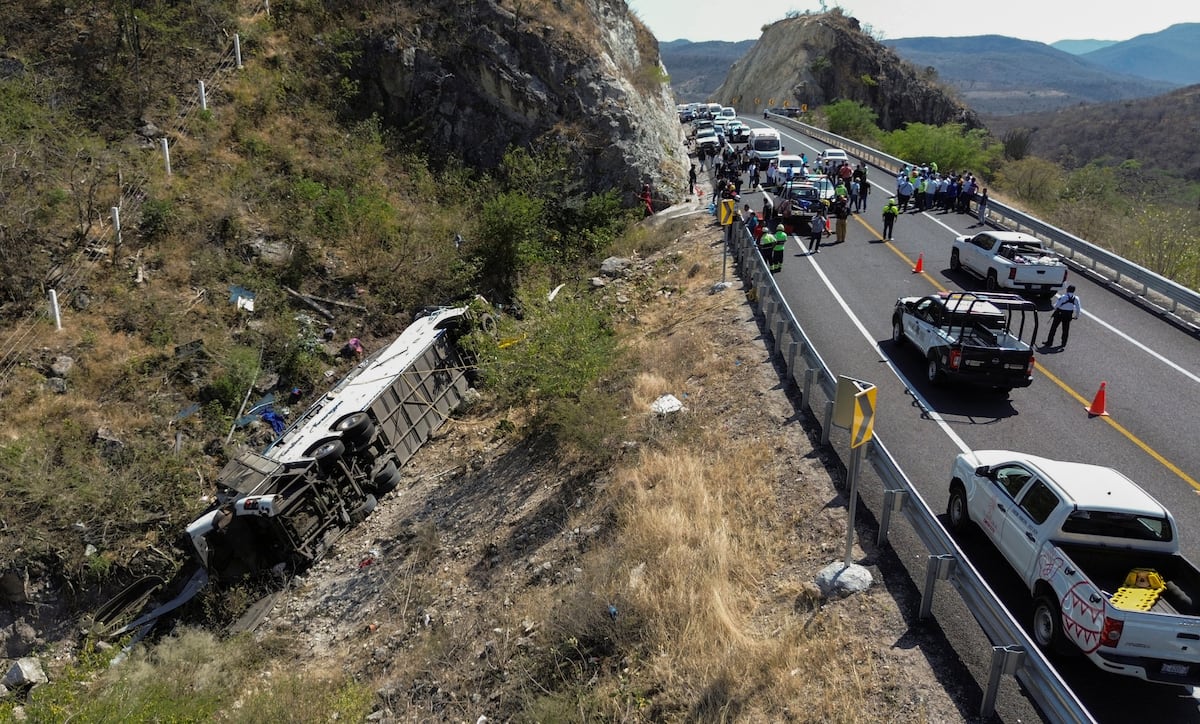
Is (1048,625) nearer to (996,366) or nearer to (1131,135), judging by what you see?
(996,366)

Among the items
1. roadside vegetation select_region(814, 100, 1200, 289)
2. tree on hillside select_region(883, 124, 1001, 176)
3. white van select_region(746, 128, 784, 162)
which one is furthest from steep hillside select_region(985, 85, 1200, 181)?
white van select_region(746, 128, 784, 162)

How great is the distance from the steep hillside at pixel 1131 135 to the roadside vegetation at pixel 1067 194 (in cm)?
5146

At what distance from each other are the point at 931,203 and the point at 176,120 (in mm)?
27777

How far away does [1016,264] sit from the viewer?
18094 mm

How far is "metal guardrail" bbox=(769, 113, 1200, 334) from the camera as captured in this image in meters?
16.8

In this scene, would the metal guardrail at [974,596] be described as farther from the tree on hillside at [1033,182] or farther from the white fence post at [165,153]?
the tree on hillside at [1033,182]

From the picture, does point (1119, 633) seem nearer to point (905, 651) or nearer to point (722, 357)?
point (905, 651)

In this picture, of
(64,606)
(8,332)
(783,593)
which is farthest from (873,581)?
(8,332)

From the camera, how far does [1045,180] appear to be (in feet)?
154

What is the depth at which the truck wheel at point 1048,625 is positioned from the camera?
6.99 metres

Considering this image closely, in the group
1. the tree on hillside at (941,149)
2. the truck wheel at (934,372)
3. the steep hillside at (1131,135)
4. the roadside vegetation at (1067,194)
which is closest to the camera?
the truck wheel at (934,372)

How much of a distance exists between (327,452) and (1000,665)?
38.0ft

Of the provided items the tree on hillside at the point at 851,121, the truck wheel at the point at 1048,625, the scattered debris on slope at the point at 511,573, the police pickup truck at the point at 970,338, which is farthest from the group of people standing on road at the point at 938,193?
the tree on hillside at the point at 851,121

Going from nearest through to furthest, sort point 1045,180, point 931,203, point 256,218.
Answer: point 256,218 < point 931,203 < point 1045,180
